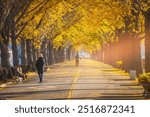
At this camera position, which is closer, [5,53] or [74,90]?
[74,90]

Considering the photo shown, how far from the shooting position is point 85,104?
1414 centimetres

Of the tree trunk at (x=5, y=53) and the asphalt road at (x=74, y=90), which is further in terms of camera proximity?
the tree trunk at (x=5, y=53)

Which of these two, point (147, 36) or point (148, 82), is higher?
point (147, 36)

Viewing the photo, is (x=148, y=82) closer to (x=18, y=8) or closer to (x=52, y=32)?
(x=18, y=8)

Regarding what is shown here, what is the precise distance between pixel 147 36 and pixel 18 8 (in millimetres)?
12942

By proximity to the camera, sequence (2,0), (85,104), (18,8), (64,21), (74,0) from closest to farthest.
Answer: (85,104) < (2,0) < (18,8) < (74,0) < (64,21)

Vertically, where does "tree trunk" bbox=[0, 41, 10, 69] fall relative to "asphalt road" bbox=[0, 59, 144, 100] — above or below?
above

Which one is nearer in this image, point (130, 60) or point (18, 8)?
point (18, 8)

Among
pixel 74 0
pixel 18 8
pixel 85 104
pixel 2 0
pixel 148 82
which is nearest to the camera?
pixel 85 104

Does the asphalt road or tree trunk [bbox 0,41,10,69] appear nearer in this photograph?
the asphalt road

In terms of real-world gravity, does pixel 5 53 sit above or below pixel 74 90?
above

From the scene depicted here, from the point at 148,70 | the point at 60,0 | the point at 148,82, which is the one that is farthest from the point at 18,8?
the point at 148,82

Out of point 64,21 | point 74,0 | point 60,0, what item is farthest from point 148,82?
point 64,21

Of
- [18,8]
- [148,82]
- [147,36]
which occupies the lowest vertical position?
[148,82]
